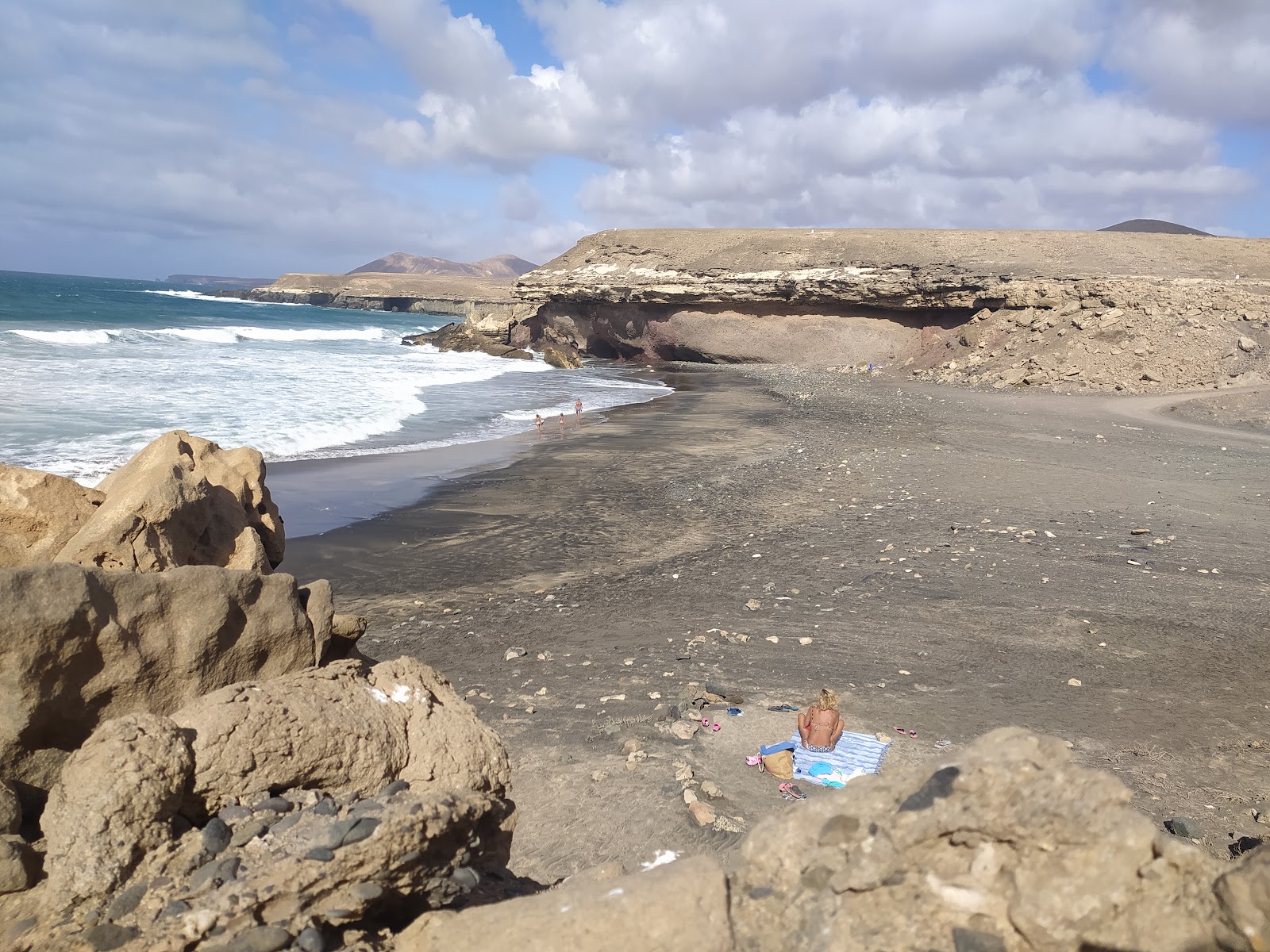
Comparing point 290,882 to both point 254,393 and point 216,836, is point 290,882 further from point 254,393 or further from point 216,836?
point 254,393

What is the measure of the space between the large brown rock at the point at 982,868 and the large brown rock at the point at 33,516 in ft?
12.7

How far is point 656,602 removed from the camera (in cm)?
761

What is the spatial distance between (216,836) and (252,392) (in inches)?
869

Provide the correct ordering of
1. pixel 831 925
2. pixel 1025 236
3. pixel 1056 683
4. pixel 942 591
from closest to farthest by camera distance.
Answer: pixel 831 925
pixel 1056 683
pixel 942 591
pixel 1025 236

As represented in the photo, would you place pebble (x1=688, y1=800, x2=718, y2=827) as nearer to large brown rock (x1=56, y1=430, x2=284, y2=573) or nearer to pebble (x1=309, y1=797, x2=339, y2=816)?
pebble (x1=309, y1=797, x2=339, y2=816)

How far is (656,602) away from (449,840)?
513cm

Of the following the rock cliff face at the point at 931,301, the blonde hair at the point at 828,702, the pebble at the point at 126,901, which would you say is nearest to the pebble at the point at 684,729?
the blonde hair at the point at 828,702

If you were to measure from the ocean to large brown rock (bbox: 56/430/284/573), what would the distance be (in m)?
7.55

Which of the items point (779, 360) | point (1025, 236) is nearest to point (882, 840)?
point (779, 360)

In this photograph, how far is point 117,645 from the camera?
281 centimetres

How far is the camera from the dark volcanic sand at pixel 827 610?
466 cm

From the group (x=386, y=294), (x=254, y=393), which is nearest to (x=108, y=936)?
(x=254, y=393)

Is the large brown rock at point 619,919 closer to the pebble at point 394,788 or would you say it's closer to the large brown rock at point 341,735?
the pebble at point 394,788

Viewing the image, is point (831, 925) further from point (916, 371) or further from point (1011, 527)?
point (916, 371)
